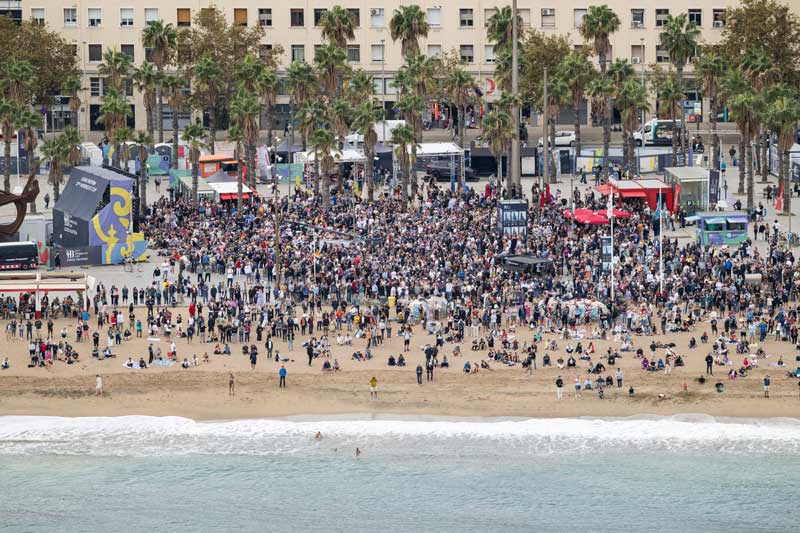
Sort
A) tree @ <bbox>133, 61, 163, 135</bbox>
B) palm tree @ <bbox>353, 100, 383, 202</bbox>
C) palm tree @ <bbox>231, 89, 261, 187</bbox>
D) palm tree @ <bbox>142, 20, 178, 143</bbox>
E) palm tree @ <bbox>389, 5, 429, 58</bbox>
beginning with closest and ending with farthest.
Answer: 1. palm tree @ <bbox>353, 100, 383, 202</bbox>
2. palm tree @ <bbox>231, 89, 261, 187</bbox>
3. tree @ <bbox>133, 61, 163, 135</bbox>
4. palm tree @ <bbox>389, 5, 429, 58</bbox>
5. palm tree @ <bbox>142, 20, 178, 143</bbox>

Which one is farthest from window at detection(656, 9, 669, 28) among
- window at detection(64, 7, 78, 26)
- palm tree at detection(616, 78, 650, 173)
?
window at detection(64, 7, 78, 26)

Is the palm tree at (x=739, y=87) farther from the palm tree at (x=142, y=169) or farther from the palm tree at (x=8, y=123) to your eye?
the palm tree at (x=8, y=123)

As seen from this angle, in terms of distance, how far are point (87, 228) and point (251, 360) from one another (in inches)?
885

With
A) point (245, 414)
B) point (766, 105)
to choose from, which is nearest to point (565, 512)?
point (245, 414)

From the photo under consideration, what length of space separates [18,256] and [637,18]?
249 ft

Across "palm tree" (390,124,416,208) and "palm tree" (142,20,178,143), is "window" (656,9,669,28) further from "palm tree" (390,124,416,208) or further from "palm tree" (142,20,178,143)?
"palm tree" (390,124,416,208)

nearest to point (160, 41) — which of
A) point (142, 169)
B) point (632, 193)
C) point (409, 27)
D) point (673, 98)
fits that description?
point (409, 27)

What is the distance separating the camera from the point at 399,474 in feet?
227

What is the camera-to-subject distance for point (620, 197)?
105m

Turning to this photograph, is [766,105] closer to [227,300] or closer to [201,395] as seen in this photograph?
[227,300]

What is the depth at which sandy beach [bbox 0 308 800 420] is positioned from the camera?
73.9 meters

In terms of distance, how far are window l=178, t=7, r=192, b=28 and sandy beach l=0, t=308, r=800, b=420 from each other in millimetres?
78870

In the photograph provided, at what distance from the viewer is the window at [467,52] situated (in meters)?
155

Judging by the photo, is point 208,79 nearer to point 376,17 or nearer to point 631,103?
point 631,103
